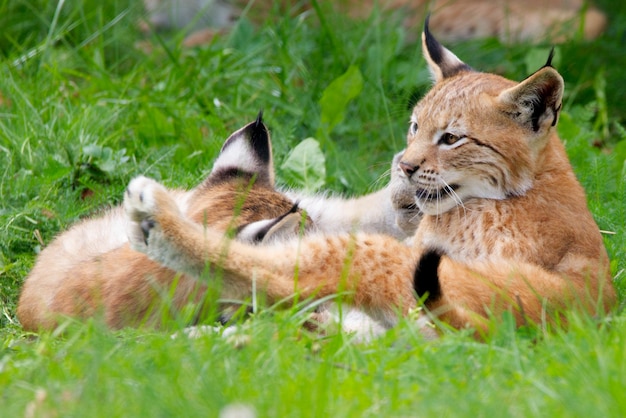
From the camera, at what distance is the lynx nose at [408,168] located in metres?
3.96

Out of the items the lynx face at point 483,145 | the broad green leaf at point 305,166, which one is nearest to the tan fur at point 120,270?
the lynx face at point 483,145

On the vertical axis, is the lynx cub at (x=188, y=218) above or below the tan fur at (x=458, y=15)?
above

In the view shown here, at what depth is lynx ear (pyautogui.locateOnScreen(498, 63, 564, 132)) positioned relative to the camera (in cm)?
380

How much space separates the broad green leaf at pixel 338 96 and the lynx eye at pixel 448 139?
187 cm

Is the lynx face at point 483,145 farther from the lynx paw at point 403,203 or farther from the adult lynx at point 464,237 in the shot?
the lynx paw at point 403,203

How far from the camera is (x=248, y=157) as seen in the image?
4.32m

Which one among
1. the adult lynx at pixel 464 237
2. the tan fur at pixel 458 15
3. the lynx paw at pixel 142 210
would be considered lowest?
the tan fur at pixel 458 15

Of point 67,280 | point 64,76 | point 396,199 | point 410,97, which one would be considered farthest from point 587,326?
point 64,76

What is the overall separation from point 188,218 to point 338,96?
227 cm

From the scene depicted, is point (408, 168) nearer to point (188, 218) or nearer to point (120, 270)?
point (188, 218)

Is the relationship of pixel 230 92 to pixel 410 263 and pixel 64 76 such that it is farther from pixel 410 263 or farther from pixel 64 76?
pixel 410 263

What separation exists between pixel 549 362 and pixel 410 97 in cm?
379

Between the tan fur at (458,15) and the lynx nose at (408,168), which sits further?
the tan fur at (458,15)

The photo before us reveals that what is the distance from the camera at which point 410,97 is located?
645cm
